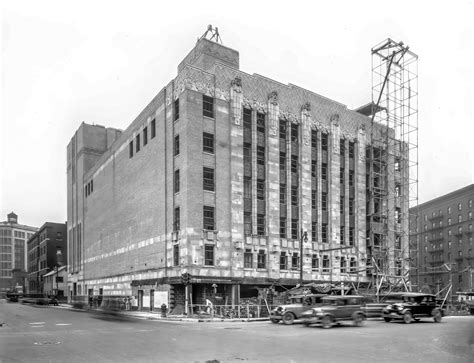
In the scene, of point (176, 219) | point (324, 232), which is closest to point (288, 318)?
point (176, 219)

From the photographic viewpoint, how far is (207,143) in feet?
145

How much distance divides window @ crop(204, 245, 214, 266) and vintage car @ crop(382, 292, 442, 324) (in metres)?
17.0

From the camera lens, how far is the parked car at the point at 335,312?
26.0 meters

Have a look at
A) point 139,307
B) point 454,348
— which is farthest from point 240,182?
point 454,348

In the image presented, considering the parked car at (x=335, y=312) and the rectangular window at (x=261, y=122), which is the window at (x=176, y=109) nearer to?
the rectangular window at (x=261, y=122)

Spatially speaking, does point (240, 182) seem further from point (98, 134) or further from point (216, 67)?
point (98, 134)

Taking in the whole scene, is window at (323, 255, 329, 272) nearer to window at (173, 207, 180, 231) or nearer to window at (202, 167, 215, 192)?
window at (202, 167, 215, 192)

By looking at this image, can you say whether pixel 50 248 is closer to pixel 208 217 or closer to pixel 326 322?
pixel 208 217

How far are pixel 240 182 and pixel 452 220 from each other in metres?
62.3

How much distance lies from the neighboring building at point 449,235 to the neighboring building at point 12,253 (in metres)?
119

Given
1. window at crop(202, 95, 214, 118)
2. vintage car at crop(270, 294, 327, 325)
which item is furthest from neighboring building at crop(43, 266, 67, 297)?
vintage car at crop(270, 294, 327, 325)

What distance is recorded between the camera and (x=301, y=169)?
5041 cm

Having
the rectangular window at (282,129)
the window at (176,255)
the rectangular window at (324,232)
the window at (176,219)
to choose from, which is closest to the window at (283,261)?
the rectangular window at (324,232)

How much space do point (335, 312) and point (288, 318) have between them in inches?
136
